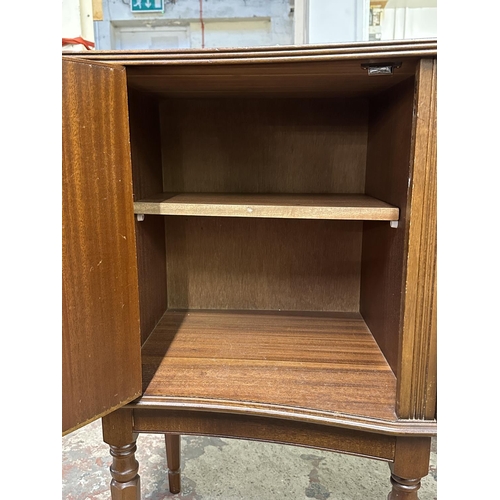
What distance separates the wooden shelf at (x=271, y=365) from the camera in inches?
25.7

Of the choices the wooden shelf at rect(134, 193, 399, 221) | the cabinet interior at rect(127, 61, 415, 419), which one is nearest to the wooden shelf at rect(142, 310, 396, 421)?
the cabinet interior at rect(127, 61, 415, 419)

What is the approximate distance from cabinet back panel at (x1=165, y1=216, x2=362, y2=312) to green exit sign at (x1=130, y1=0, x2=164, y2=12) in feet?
6.07

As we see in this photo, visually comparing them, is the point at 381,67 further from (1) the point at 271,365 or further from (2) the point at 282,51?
(1) the point at 271,365

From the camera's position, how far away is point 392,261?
720 millimetres

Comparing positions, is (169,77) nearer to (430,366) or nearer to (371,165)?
(371,165)

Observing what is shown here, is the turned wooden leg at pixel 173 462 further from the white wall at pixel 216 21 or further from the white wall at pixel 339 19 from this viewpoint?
the white wall at pixel 216 21

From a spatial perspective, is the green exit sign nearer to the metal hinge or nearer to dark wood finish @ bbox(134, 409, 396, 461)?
the metal hinge

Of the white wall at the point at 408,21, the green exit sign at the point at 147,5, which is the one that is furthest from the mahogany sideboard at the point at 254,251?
the green exit sign at the point at 147,5

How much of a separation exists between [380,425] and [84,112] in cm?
57

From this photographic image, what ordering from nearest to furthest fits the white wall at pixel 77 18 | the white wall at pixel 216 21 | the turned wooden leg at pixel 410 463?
the turned wooden leg at pixel 410 463, the white wall at pixel 77 18, the white wall at pixel 216 21

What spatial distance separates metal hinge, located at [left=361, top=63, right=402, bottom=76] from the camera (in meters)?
0.57

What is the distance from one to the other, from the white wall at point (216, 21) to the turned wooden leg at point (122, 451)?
2092mm

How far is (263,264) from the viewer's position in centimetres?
103

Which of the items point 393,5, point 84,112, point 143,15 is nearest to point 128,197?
point 84,112
